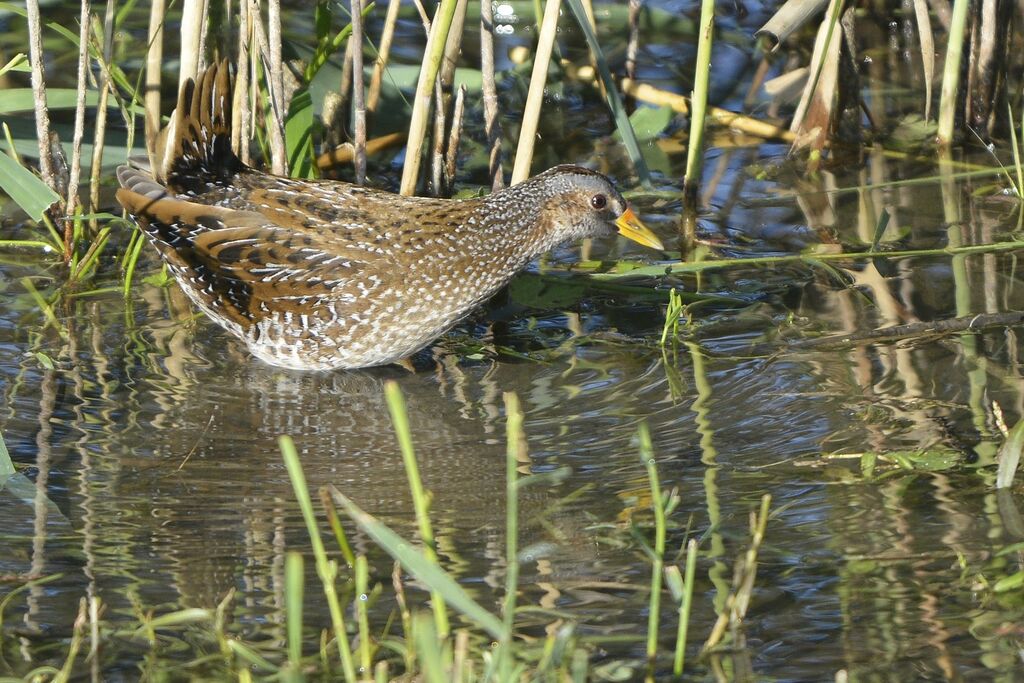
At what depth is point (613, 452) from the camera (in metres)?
4.50

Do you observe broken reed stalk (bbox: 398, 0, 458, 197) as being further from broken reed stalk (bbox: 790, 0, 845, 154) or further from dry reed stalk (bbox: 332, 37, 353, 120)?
broken reed stalk (bbox: 790, 0, 845, 154)

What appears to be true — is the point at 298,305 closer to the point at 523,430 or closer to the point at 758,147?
the point at 523,430

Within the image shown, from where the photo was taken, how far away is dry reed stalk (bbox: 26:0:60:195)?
550cm

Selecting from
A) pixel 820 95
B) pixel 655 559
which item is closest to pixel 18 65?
pixel 820 95

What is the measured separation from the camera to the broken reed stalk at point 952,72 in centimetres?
638

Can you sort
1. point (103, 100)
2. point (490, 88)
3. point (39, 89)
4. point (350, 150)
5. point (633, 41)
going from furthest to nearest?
point (633, 41) < point (350, 150) < point (103, 100) < point (39, 89) < point (490, 88)

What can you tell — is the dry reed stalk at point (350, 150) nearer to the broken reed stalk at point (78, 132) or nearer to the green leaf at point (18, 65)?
the broken reed stalk at point (78, 132)

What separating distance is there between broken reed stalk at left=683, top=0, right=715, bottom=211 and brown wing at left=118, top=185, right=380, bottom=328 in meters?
1.80

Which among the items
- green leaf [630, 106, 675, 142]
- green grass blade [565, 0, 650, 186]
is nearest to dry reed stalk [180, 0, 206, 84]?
green grass blade [565, 0, 650, 186]

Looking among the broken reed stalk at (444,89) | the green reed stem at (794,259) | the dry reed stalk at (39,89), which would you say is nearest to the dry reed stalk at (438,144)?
the broken reed stalk at (444,89)

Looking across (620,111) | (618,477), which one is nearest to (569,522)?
(618,477)

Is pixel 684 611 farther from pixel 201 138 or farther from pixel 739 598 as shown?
pixel 201 138

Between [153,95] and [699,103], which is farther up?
[153,95]

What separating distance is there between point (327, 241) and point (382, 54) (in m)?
1.27
